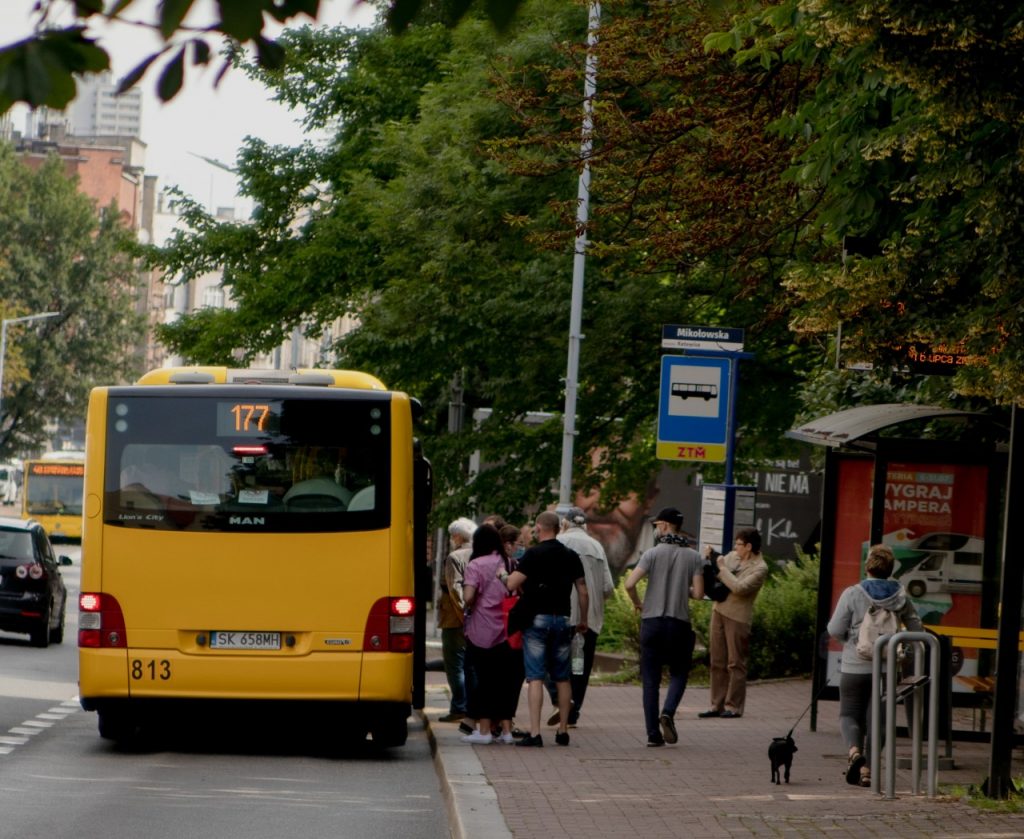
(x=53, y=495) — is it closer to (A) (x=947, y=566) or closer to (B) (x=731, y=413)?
(B) (x=731, y=413)

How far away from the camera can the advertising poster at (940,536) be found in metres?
14.6

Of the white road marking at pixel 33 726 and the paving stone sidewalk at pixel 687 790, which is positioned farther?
the white road marking at pixel 33 726

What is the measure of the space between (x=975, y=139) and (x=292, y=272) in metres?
26.5

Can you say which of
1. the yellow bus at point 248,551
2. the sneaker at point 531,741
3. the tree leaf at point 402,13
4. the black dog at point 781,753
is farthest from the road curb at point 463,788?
the tree leaf at point 402,13

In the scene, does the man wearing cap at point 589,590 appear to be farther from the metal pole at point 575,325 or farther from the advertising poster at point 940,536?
the metal pole at point 575,325

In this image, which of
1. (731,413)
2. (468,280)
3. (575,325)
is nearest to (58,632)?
(468,280)

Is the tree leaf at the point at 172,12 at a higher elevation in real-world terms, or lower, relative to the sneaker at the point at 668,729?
higher

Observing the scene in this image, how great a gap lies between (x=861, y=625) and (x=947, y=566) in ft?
9.56

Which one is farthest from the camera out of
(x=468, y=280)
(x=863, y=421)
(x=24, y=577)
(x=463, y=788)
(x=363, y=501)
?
(x=468, y=280)

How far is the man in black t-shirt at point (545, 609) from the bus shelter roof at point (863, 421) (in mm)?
2045

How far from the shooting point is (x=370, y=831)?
33.8 feet

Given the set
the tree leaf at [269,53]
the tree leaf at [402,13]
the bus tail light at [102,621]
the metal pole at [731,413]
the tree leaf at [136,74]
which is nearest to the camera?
the tree leaf at [136,74]

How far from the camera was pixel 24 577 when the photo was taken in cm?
2570

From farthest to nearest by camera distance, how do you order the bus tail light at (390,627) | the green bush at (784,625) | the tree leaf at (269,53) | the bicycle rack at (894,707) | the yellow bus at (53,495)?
the yellow bus at (53,495)
the green bush at (784,625)
the bus tail light at (390,627)
the bicycle rack at (894,707)
the tree leaf at (269,53)
